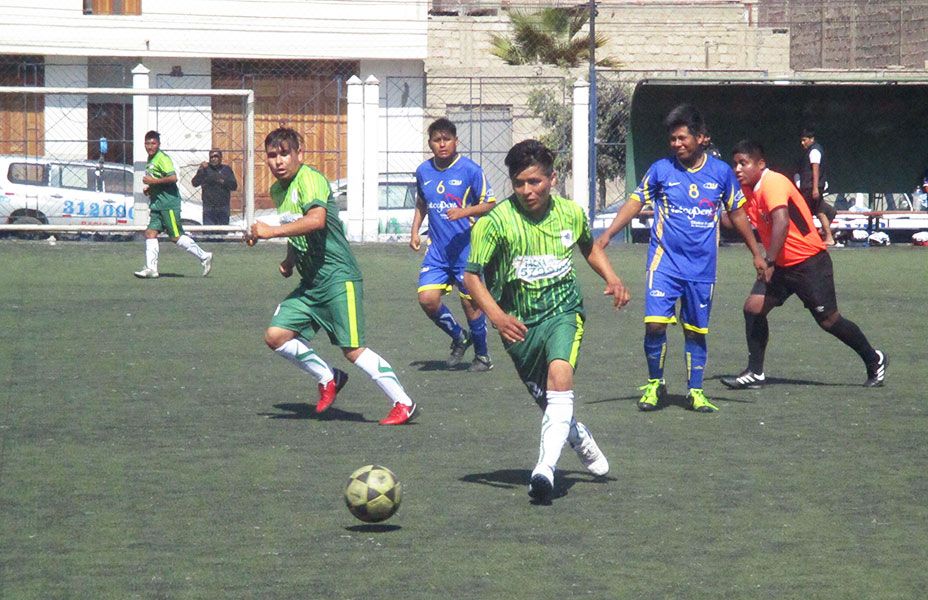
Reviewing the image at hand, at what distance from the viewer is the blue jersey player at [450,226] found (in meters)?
11.5

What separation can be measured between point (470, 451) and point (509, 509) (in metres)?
1.49

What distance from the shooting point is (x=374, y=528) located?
21.3 ft

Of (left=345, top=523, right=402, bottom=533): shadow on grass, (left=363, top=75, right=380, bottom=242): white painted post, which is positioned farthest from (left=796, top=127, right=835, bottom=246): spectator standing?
(left=345, top=523, right=402, bottom=533): shadow on grass

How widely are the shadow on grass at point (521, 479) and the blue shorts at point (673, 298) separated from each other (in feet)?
7.45

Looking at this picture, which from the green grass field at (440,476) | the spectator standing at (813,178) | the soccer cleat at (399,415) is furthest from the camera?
the spectator standing at (813,178)

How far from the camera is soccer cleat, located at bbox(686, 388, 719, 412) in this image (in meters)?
9.73

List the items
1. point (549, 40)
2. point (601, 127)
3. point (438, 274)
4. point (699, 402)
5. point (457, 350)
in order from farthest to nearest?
point (549, 40) → point (601, 127) → point (457, 350) → point (438, 274) → point (699, 402)

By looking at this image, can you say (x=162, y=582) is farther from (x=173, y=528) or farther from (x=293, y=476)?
(x=293, y=476)

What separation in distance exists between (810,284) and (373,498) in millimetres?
5344

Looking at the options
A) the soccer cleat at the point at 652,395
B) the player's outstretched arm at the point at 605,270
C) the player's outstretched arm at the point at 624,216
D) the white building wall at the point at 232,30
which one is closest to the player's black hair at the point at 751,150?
the player's outstretched arm at the point at 624,216

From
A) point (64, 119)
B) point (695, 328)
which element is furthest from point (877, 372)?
point (64, 119)

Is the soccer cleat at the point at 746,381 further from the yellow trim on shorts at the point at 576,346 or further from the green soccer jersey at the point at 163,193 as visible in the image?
the green soccer jersey at the point at 163,193

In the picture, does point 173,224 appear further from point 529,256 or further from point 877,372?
point 529,256

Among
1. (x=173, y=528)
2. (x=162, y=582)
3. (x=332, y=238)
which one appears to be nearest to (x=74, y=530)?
(x=173, y=528)
